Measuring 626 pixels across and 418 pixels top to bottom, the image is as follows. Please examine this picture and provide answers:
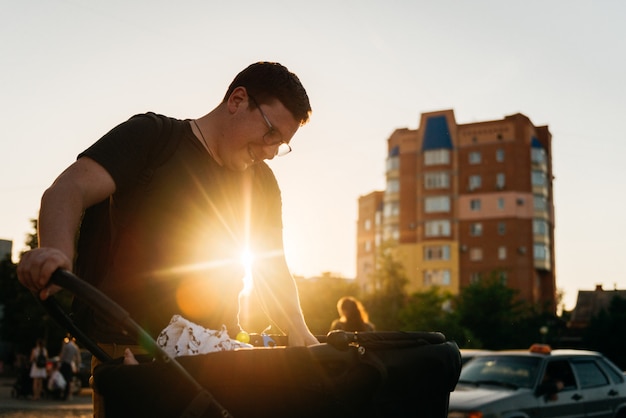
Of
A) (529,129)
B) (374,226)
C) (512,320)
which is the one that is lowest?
(512,320)

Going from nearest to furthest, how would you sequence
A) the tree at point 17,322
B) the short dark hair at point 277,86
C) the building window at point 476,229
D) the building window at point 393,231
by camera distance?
the short dark hair at point 277,86
the tree at point 17,322
the building window at point 476,229
the building window at point 393,231

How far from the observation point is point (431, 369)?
90.4 inches

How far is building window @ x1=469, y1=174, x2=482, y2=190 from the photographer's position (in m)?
78.8

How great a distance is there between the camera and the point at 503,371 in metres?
11.0

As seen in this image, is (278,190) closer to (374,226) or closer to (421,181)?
(421,181)

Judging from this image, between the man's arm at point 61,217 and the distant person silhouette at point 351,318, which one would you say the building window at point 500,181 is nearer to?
→ the distant person silhouette at point 351,318

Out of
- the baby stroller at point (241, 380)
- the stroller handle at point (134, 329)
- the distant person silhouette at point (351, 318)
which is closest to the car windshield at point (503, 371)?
the distant person silhouette at point (351, 318)

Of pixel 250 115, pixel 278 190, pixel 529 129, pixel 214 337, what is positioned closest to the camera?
pixel 214 337

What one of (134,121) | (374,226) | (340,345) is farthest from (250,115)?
(374,226)

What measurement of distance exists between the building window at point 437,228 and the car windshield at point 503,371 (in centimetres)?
6908

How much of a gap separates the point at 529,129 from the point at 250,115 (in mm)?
78126

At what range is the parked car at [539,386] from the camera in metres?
9.86

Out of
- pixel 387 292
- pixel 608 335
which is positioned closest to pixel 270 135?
pixel 608 335

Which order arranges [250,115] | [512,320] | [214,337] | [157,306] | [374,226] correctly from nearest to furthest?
[214,337] < [157,306] < [250,115] < [512,320] < [374,226]
